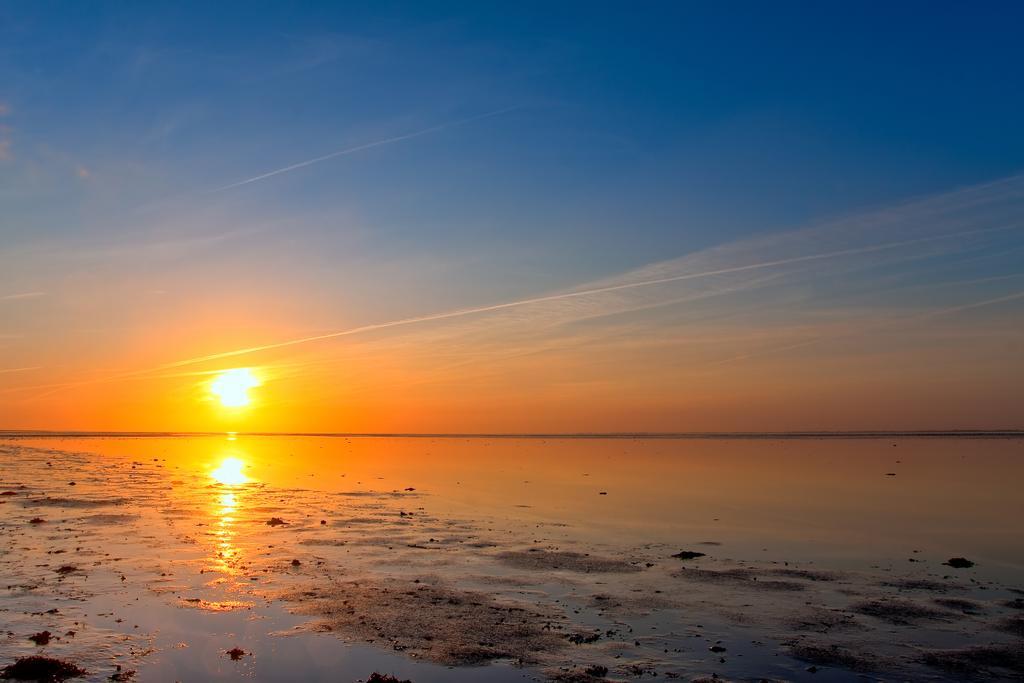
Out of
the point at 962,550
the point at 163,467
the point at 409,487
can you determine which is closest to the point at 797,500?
the point at 962,550

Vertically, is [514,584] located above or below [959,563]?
below

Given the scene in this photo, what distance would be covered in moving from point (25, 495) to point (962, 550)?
173ft

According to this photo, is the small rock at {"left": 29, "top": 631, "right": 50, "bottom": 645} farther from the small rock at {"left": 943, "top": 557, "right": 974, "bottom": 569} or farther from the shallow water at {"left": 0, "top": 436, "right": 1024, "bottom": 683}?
the small rock at {"left": 943, "top": 557, "right": 974, "bottom": 569}

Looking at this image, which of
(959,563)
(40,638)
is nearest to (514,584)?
(40,638)

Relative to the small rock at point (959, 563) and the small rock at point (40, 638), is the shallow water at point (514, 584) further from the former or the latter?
the small rock at point (959, 563)

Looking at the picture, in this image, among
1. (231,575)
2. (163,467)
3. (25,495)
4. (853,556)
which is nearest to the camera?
(231,575)

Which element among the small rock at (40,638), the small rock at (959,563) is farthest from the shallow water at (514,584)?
the small rock at (959,563)

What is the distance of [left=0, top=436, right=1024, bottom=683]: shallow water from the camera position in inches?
656

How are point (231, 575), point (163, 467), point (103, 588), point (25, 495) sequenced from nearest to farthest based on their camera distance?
point (103, 588)
point (231, 575)
point (25, 495)
point (163, 467)

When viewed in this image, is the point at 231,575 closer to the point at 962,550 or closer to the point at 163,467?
the point at 962,550

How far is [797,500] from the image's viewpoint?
46.0m

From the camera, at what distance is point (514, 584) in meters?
24.0

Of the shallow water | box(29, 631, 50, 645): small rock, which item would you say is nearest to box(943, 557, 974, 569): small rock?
the shallow water

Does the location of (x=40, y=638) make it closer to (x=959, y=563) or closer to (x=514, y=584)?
(x=514, y=584)
